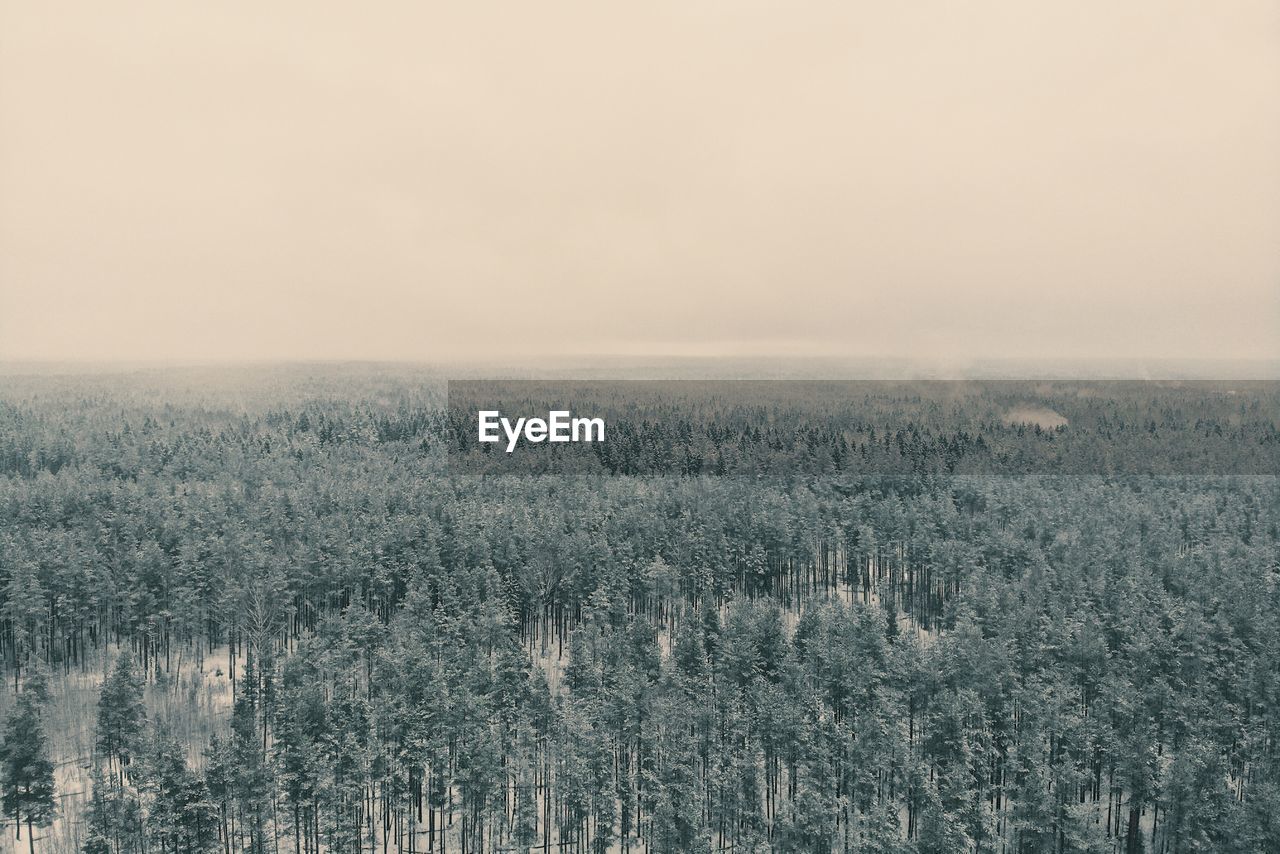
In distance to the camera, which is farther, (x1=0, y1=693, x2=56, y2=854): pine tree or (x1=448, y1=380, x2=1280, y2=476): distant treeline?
(x1=448, y1=380, x2=1280, y2=476): distant treeline

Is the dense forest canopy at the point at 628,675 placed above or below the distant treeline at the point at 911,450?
below

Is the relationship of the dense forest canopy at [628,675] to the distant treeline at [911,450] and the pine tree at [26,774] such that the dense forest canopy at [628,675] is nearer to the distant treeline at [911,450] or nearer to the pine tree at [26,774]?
the pine tree at [26,774]

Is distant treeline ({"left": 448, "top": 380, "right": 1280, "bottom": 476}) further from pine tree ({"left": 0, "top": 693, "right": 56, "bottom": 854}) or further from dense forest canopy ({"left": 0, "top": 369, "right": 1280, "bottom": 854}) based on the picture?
pine tree ({"left": 0, "top": 693, "right": 56, "bottom": 854})

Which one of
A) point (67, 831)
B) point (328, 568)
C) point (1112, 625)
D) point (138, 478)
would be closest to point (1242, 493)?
point (1112, 625)

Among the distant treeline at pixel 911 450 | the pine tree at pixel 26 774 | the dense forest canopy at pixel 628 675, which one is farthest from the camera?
the distant treeline at pixel 911 450

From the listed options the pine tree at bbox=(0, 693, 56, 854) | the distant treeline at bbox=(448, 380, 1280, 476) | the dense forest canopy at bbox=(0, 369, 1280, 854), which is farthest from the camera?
the distant treeline at bbox=(448, 380, 1280, 476)

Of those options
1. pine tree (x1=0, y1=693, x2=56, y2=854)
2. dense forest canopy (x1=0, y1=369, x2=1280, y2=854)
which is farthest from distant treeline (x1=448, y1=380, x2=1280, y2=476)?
pine tree (x1=0, y1=693, x2=56, y2=854)

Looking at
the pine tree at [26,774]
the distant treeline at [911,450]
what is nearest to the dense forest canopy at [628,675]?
the pine tree at [26,774]

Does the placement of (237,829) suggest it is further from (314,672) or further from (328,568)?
(328,568)
